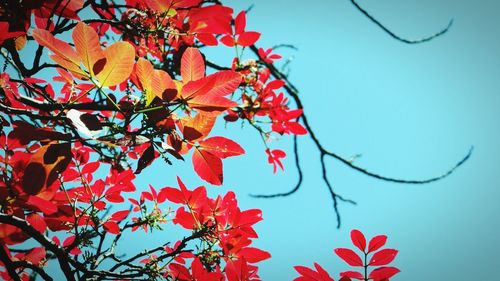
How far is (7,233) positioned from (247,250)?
29.4 inches

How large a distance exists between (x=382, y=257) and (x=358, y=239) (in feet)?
0.26

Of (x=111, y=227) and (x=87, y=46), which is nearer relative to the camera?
(x=87, y=46)

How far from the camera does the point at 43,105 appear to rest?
60 cm

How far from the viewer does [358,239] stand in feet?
2.87

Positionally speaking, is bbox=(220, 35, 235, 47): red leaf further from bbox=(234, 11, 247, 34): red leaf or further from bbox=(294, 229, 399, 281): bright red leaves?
bbox=(294, 229, 399, 281): bright red leaves

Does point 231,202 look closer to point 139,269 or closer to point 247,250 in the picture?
point 247,250

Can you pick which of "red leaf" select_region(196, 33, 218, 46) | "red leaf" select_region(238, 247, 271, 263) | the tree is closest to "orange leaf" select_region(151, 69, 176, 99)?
the tree

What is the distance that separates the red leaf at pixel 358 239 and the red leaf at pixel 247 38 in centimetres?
91

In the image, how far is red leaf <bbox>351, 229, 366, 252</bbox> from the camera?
87cm

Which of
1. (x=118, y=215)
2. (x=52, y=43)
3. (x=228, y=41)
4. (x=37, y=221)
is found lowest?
(x=37, y=221)

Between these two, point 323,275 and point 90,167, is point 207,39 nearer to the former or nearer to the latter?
Result: point 90,167

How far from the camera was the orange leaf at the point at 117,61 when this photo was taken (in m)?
0.57

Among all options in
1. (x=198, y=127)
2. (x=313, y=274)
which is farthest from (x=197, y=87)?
(x=313, y=274)

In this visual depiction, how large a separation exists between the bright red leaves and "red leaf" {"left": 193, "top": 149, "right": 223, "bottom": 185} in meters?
0.37
